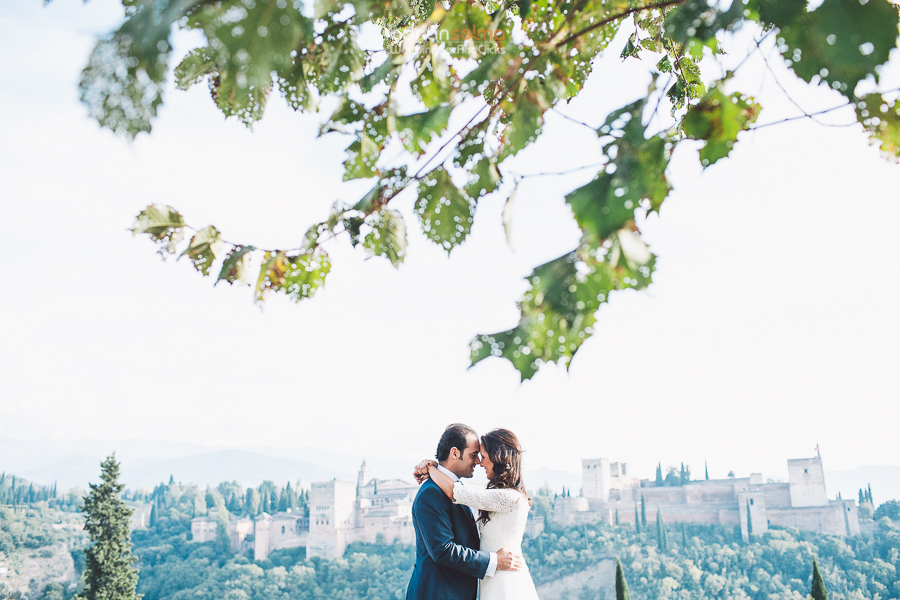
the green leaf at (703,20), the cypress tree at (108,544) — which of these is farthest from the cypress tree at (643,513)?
the green leaf at (703,20)

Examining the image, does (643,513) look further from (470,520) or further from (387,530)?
(470,520)

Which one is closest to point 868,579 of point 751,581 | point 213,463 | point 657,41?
point 751,581

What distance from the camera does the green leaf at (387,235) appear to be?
88 centimetres

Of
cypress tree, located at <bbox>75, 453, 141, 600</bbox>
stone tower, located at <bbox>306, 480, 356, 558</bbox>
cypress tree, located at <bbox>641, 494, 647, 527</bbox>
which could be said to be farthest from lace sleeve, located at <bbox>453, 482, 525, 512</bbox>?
cypress tree, located at <bbox>641, 494, 647, 527</bbox>

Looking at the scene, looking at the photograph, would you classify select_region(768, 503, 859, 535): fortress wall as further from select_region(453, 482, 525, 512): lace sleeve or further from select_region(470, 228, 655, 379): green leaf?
select_region(470, 228, 655, 379): green leaf

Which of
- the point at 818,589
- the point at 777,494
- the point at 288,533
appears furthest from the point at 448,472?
the point at 288,533

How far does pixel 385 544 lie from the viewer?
112 ft

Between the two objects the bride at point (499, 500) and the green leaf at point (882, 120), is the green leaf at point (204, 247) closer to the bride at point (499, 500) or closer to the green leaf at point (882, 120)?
the green leaf at point (882, 120)

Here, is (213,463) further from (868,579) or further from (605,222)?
(605,222)

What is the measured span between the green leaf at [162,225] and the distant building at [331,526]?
1357 inches

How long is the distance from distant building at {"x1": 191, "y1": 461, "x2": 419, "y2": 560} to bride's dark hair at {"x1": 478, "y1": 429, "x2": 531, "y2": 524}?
109 ft

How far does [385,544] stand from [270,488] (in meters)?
15.8

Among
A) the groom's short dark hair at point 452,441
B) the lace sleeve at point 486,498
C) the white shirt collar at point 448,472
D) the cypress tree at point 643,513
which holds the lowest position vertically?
the cypress tree at point 643,513

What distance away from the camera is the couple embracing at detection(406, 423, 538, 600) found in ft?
5.98
